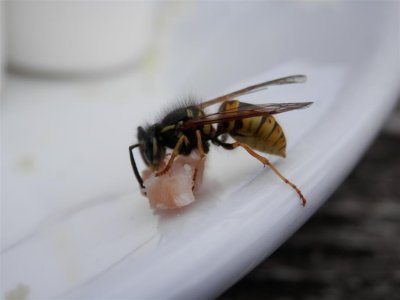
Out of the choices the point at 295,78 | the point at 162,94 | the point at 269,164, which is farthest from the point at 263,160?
the point at 162,94

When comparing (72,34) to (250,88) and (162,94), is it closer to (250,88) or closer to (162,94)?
(162,94)

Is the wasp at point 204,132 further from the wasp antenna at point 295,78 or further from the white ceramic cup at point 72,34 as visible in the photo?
the white ceramic cup at point 72,34

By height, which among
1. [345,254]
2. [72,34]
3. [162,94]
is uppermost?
[72,34]

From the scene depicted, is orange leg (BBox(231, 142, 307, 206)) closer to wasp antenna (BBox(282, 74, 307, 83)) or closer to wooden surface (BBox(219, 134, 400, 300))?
wasp antenna (BBox(282, 74, 307, 83))

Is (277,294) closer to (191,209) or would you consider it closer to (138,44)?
(191,209)

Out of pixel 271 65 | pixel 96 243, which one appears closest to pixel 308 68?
pixel 271 65

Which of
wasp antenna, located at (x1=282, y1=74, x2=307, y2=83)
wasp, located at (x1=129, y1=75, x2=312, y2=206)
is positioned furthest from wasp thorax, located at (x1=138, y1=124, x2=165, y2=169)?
wasp antenna, located at (x1=282, y1=74, x2=307, y2=83)

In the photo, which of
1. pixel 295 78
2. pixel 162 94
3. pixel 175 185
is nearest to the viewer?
pixel 175 185
